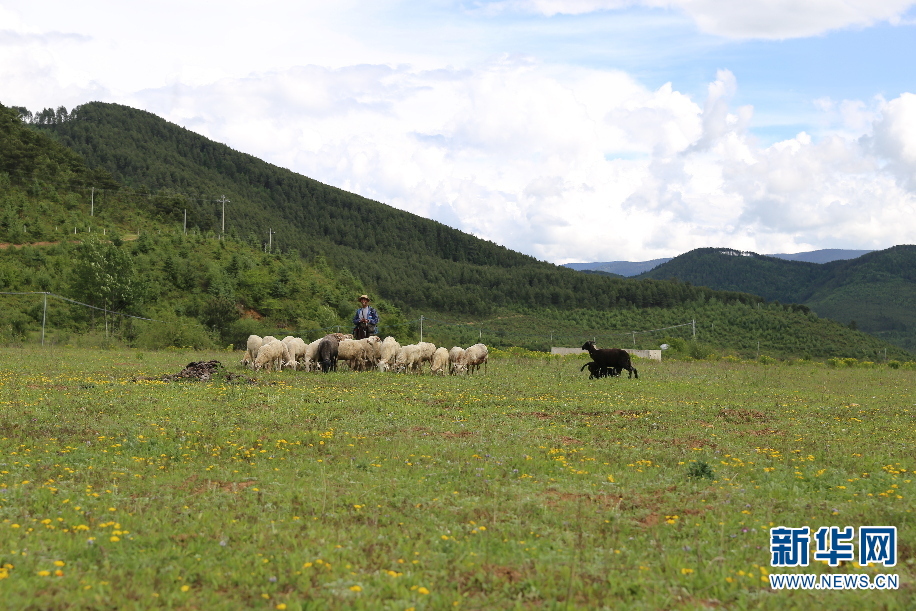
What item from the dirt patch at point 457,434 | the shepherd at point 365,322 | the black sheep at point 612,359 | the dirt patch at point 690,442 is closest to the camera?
the dirt patch at point 690,442

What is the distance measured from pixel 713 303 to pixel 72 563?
103171mm

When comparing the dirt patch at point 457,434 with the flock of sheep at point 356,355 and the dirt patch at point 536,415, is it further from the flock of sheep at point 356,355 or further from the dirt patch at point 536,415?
the flock of sheep at point 356,355

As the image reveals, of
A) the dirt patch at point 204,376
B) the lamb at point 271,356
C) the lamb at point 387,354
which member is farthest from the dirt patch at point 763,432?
the lamb at point 271,356

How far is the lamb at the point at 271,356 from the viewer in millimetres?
25000

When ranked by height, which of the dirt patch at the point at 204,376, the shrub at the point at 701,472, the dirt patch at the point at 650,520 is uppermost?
the dirt patch at the point at 204,376

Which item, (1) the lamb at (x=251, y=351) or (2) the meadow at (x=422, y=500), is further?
(1) the lamb at (x=251, y=351)

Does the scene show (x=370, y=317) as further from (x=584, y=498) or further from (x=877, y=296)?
(x=877, y=296)

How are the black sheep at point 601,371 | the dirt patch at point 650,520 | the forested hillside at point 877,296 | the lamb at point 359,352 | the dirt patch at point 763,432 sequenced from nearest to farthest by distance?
the dirt patch at point 650,520 < the dirt patch at point 763,432 < the lamb at point 359,352 < the black sheep at point 601,371 < the forested hillside at point 877,296

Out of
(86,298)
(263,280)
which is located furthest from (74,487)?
(263,280)

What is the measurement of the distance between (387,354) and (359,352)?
1.29 m

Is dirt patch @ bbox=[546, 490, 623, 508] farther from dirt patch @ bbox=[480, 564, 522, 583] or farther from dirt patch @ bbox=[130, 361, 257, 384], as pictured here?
dirt patch @ bbox=[130, 361, 257, 384]

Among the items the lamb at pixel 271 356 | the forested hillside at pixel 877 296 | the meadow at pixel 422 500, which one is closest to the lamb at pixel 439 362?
the lamb at pixel 271 356

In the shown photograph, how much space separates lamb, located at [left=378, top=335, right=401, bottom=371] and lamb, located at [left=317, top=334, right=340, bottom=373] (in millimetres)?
1677

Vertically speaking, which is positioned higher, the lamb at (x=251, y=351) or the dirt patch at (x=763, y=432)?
the lamb at (x=251, y=351)
